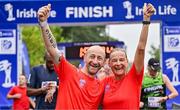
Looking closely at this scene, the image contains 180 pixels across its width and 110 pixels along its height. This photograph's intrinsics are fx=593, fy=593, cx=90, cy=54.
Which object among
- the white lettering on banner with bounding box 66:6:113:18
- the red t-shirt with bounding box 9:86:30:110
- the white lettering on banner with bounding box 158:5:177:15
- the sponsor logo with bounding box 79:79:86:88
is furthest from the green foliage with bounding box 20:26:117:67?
the sponsor logo with bounding box 79:79:86:88

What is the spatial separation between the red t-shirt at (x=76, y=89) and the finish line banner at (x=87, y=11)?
24.3ft

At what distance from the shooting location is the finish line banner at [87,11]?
13109 mm

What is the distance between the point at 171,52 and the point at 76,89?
8047mm

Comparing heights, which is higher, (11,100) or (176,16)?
(176,16)

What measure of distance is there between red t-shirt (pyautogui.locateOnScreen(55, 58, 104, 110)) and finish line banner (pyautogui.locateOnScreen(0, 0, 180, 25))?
24.3 feet

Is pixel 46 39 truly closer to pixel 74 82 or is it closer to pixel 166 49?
pixel 74 82

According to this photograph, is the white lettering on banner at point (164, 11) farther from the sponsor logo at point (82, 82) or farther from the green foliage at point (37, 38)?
the green foliage at point (37, 38)

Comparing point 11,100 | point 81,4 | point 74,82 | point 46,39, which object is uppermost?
point 81,4

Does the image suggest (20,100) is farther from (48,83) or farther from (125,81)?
(125,81)

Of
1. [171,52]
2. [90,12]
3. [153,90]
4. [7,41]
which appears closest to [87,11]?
[90,12]

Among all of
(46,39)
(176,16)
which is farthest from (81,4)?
(46,39)

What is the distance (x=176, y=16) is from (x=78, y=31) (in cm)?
4951

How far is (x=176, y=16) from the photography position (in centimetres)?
1324

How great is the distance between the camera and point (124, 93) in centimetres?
559
